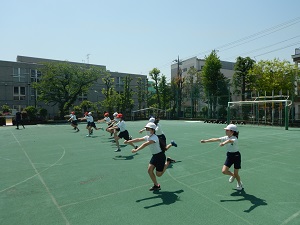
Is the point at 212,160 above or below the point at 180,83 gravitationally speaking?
below

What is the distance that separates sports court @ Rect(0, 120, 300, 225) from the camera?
4434 millimetres

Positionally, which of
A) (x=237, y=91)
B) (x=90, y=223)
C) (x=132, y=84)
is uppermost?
(x=132, y=84)

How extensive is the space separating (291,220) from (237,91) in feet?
99.8

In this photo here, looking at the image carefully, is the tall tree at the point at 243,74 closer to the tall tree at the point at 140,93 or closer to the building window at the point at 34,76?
the tall tree at the point at 140,93

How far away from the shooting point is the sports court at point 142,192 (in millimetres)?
4434

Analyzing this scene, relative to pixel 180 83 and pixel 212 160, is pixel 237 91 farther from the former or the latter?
pixel 212 160

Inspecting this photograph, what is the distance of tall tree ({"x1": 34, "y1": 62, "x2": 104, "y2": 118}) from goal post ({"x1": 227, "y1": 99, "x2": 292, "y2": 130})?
70.9 ft

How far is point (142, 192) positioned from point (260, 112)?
23534 millimetres

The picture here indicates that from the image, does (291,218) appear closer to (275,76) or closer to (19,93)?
(275,76)

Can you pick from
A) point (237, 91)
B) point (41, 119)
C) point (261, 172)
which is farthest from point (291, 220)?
point (41, 119)

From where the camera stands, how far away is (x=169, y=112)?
138 ft

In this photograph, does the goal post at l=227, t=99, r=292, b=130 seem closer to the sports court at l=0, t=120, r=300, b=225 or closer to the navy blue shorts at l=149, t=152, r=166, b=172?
the sports court at l=0, t=120, r=300, b=225

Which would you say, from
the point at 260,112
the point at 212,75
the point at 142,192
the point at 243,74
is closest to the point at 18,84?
the point at 212,75

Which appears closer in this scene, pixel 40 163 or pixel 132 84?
pixel 40 163
